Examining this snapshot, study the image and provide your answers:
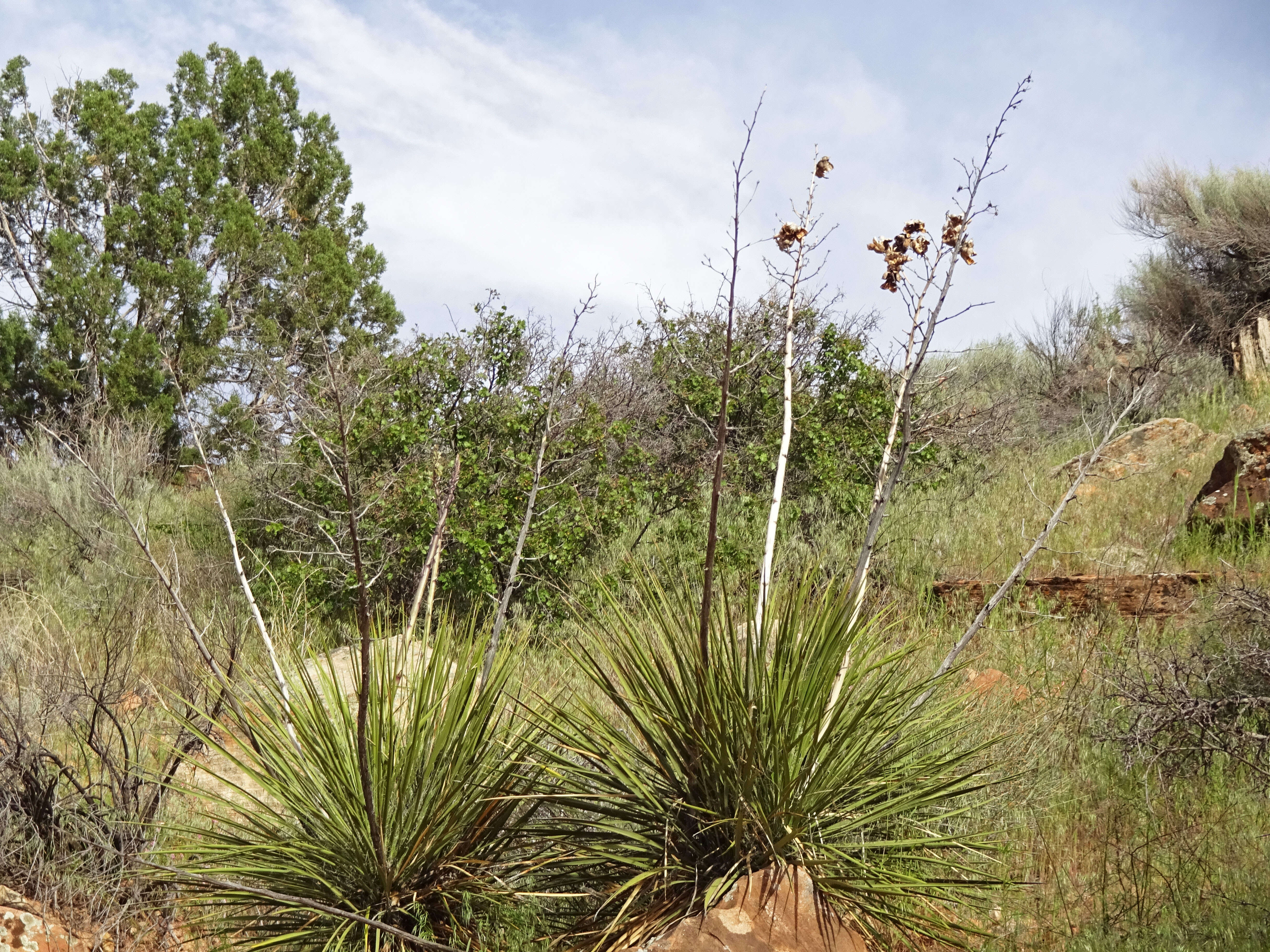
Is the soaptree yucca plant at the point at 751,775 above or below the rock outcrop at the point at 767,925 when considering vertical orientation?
above

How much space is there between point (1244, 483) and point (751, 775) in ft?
19.4

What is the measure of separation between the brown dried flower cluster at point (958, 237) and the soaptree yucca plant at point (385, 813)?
2047 mm

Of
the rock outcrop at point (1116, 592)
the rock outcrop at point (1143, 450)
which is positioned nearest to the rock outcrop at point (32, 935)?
the rock outcrop at point (1116, 592)

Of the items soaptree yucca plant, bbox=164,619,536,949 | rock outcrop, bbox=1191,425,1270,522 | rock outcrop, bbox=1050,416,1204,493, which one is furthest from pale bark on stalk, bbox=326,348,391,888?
rock outcrop, bbox=1050,416,1204,493

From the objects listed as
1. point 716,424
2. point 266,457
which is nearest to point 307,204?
point 266,457

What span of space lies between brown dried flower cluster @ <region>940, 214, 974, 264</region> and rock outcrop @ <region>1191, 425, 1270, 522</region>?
494cm

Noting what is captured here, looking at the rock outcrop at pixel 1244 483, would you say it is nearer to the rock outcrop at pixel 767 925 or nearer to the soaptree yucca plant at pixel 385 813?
the rock outcrop at pixel 767 925

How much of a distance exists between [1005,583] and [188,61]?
1753cm

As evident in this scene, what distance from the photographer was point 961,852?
358 cm

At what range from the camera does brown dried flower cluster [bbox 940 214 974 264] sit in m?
3.24

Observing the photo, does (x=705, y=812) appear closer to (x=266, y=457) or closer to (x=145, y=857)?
(x=145, y=857)

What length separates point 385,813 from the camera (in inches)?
120

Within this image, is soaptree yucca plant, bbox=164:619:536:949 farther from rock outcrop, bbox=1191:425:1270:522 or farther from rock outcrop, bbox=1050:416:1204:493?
rock outcrop, bbox=1050:416:1204:493

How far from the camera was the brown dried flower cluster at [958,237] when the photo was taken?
10.6ft
